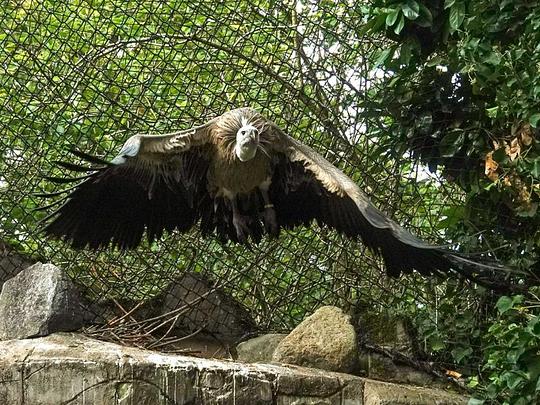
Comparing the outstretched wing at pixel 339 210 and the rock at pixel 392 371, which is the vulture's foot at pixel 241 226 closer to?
the outstretched wing at pixel 339 210

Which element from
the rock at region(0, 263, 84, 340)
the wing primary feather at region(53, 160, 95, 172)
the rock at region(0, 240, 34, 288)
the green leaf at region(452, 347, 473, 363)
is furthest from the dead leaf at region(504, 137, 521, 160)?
the rock at region(0, 240, 34, 288)

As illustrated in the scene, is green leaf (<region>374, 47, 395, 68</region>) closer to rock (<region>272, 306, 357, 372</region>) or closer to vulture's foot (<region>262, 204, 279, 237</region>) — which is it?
vulture's foot (<region>262, 204, 279, 237</region>)

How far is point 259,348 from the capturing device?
3834mm

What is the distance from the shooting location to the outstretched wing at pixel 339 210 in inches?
131

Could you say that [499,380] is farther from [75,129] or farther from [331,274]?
[75,129]

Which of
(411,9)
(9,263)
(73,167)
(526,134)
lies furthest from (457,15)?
(9,263)

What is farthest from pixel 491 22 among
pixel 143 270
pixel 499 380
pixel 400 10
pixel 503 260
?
pixel 143 270

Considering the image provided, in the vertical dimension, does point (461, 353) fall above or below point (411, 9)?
below

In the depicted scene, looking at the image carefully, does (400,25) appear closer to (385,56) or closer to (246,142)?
(385,56)

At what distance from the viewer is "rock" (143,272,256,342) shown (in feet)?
13.0

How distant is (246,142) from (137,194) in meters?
0.49

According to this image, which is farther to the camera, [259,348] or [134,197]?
[259,348]

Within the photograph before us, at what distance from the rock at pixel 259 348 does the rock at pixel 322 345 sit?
18 cm

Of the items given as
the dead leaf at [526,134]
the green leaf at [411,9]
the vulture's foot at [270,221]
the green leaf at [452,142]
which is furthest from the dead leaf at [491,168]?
the vulture's foot at [270,221]
